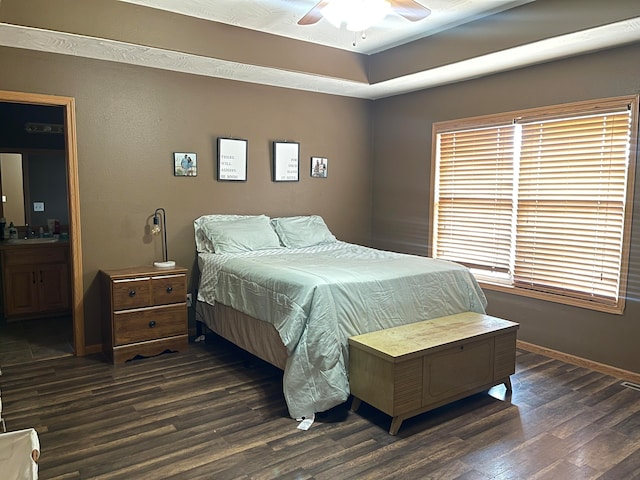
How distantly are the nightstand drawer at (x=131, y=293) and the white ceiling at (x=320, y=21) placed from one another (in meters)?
2.02

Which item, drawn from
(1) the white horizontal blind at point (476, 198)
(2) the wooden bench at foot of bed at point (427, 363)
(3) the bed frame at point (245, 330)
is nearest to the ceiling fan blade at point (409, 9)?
(1) the white horizontal blind at point (476, 198)

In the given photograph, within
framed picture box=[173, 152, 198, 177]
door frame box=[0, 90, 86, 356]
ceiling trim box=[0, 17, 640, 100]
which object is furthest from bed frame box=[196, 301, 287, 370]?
ceiling trim box=[0, 17, 640, 100]

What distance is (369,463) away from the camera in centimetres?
233

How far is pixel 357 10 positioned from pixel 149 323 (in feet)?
8.90

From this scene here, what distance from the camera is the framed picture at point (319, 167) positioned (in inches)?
198

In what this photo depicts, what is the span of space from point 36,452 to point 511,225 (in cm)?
378

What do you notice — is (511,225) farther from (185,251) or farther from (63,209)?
(63,209)

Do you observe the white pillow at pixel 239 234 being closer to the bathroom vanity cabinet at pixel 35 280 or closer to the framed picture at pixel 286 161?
the framed picture at pixel 286 161

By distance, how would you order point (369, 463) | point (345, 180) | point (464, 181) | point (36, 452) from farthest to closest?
point (345, 180)
point (464, 181)
point (369, 463)
point (36, 452)

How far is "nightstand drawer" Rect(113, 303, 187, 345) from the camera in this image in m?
3.59

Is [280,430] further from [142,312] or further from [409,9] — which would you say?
[409,9]

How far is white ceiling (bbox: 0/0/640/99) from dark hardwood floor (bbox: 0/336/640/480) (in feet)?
7.76

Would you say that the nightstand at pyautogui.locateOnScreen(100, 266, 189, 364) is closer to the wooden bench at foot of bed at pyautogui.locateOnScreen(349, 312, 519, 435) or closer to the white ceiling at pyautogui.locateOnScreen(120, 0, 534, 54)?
the wooden bench at foot of bed at pyautogui.locateOnScreen(349, 312, 519, 435)

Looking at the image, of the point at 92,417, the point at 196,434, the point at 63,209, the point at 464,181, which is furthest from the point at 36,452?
the point at 63,209
